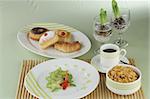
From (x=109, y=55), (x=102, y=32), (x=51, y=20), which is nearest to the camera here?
(x=109, y=55)

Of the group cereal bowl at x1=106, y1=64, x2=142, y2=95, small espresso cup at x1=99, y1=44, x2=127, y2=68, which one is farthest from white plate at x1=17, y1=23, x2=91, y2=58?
cereal bowl at x1=106, y1=64, x2=142, y2=95

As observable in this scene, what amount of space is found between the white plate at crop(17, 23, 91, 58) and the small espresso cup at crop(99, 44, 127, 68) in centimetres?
12

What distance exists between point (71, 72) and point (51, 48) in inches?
8.0

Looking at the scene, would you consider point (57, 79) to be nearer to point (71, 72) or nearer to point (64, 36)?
point (71, 72)

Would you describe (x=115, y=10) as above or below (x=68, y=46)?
above

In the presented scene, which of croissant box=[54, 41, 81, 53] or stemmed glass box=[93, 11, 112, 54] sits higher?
stemmed glass box=[93, 11, 112, 54]

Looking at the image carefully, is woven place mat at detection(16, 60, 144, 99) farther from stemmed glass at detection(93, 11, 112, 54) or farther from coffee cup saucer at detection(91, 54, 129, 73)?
stemmed glass at detection(93, 11, 112, 54)

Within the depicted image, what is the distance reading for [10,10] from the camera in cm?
213

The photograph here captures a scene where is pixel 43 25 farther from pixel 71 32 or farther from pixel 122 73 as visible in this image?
pixel 122 73

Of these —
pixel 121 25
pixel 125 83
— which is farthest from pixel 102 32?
pixel 125 83

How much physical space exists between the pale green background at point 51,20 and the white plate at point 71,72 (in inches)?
3.0

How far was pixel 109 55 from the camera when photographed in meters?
1.69

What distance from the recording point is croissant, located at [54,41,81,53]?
5.96 feet

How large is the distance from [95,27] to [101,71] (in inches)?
8.8
